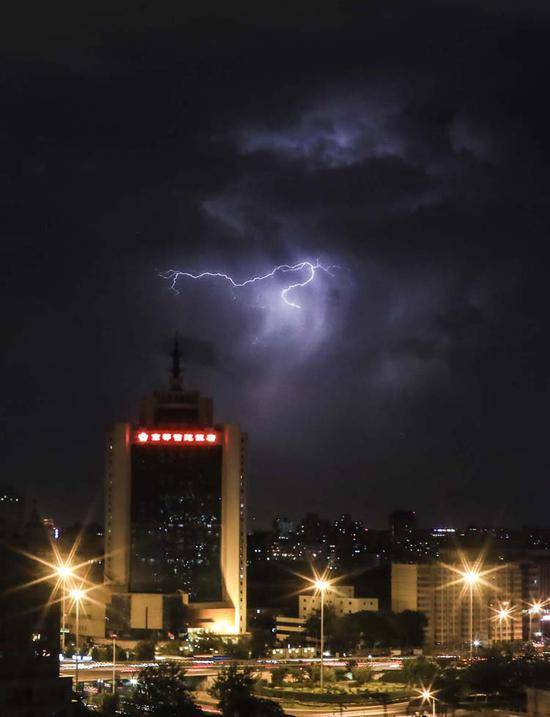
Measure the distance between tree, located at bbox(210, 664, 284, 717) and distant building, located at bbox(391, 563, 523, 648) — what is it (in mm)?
46459

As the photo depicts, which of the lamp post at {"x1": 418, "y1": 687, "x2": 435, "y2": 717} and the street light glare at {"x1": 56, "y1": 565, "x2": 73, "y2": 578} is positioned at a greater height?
the street light glare at {"x1": 56, "y1": 565, "x2": 73, "y2": 578}

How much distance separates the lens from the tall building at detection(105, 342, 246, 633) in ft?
282

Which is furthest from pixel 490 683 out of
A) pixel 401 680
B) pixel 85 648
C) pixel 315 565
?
pixel 315 565

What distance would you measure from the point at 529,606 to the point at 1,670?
228 ft

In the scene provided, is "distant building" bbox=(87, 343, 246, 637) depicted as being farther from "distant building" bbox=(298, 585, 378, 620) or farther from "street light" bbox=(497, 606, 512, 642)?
"street light" bbox=(497, 606, 512, 642)

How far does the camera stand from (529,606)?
9925 centimetres

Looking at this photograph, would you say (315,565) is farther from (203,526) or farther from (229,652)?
(229,652)

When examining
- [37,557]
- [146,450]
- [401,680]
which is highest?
[146,450]

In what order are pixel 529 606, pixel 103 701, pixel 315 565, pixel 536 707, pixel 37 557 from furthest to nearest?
pixel 315 565 → pixel 529 606 → pixel 103 701 → pixel 536 707 → pixel 37 557

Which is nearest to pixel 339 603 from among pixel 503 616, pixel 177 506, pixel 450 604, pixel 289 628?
pixel 289 628

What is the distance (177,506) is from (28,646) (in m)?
50.7

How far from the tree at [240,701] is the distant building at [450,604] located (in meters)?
46.5

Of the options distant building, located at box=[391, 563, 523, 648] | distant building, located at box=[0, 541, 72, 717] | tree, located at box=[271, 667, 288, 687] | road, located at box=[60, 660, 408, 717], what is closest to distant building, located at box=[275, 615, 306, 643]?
distant building, located at box=[391, 563, 523, 648]

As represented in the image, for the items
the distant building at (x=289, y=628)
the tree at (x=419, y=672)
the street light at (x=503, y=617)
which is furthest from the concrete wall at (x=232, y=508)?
the tree at (x=419, y=672)
